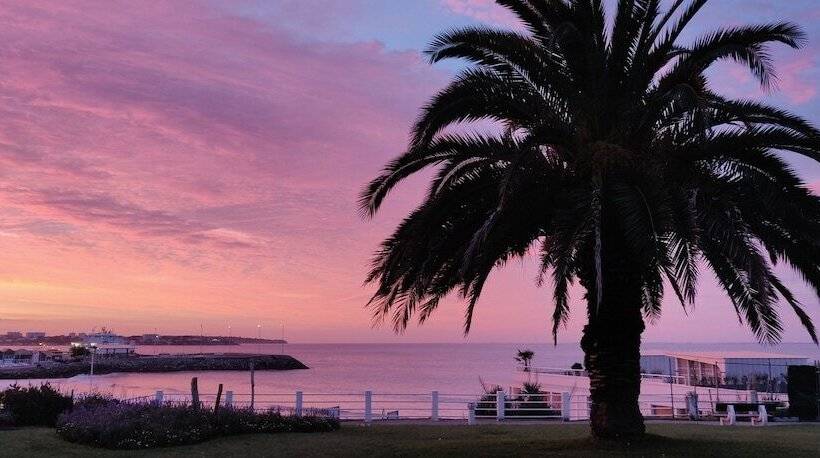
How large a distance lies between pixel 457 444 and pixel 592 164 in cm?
641

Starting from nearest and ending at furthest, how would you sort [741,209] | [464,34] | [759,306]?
[759,306] < [741,209] < [464,34]

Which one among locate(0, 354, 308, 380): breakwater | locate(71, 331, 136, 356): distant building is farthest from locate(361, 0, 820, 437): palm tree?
locate(71, 331, 136, 356): distant building

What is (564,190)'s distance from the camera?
12.9m

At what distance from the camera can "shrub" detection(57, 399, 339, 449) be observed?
50.0ft

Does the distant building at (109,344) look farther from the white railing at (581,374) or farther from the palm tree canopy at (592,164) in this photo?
the palm tree canopy at (592,164)

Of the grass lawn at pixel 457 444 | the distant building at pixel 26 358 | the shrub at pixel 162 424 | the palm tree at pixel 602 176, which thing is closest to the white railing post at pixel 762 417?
the grass lawn at pixel 457 444

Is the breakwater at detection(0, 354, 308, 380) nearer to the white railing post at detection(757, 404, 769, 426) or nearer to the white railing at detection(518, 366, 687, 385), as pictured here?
the white railing at detection(518, 366, 687, 385)

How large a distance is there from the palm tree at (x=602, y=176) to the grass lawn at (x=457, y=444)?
3.33 ft

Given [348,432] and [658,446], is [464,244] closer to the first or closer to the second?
[658,446]

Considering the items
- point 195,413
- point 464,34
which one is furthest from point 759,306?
point 195,413

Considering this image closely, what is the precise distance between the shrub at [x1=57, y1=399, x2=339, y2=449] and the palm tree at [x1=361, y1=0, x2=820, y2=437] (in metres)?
5.41

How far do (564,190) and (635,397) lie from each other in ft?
14.2

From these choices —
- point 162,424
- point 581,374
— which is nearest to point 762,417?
point 162,424

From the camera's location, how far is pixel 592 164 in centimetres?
1245
